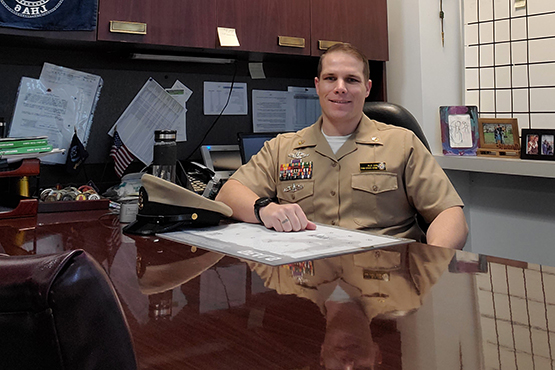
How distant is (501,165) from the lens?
2084 millimetres

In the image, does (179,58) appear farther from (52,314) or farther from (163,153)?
(52,314)

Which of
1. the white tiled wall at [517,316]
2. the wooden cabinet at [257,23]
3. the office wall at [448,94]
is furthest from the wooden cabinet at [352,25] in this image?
the white tiled wall at [517,316]

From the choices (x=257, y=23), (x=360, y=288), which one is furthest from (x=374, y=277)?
(x=257, y=23)

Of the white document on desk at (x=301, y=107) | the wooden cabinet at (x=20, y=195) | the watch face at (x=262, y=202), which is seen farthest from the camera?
the white document on desk at (x=301, y=107)

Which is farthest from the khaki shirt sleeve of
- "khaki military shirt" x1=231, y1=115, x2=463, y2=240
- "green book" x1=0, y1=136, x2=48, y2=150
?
"green book" x1=0, y1=136, x2=48, y2=150

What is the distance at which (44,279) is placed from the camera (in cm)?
30

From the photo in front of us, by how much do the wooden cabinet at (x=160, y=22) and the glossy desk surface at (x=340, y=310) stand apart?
971 millimetres

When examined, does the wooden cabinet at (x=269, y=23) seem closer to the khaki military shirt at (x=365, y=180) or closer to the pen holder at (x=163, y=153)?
the khaki military shirt at (x=365, y=180)

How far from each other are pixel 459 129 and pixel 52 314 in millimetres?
2235

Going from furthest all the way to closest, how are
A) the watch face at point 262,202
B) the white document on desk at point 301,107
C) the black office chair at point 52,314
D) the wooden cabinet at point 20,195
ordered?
1. the white document on desk at point 301,107
2. the wooden cabinet at point 20,195
3. the watch face at point 262,202
4. the black office chair at point 52,314

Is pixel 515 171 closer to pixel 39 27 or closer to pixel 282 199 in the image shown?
pixel 282 199

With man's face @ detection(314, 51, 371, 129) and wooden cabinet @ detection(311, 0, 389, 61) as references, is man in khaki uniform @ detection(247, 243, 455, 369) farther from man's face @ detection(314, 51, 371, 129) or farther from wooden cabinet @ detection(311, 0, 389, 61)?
wooden cabinet @ detection(311, 0, 389, 61)

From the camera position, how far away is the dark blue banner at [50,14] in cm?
162

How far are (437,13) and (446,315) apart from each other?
2013mm
